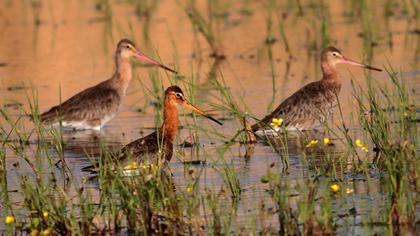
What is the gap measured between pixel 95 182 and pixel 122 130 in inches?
120

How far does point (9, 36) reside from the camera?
19.4 meters

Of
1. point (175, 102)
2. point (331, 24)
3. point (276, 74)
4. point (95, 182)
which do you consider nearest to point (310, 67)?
point (276, 74)

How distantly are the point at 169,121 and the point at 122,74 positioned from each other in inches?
137

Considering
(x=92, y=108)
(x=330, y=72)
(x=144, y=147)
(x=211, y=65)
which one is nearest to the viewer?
(x=144, y=147)

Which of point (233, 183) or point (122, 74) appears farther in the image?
point (122, 74)

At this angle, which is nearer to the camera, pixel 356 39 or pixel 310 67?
pixel 310 67

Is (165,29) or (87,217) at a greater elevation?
(165,29)

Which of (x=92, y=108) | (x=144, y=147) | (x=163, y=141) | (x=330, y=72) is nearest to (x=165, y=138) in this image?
(x=163, y=141)

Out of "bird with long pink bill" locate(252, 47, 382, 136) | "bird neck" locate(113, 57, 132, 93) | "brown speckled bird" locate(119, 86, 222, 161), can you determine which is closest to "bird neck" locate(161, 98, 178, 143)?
"brown speckled bird" locate(119, 86, 222, 161)

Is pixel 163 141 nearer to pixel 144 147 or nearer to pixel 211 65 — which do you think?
pixel 144 147

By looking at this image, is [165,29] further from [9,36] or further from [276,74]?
[276,74]

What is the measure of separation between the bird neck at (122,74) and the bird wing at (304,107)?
7.03 ft

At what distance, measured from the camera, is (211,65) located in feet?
52.9

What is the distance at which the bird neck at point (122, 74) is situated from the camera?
1349 cm
